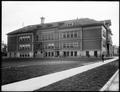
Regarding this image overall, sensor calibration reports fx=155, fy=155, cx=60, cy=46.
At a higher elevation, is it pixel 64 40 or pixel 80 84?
pixel 64 40

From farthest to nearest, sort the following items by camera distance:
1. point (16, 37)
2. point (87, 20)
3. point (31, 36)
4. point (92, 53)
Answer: point (16, 37) → point (31, 36) → point (87, 20) → point (92, 53)

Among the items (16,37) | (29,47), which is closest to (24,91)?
(29,47)

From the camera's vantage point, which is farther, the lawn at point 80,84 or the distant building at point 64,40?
the distant building at point 64,40

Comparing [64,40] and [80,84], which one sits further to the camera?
[64,40]

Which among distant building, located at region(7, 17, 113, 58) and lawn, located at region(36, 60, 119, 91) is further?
distant building, located at region(7, 17, 113, 58)

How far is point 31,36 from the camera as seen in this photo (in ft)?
178

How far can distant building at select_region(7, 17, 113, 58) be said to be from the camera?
141ft

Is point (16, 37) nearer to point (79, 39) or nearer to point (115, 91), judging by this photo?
point (79, 39)

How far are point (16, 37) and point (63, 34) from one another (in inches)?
798

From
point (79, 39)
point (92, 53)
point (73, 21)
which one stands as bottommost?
point (92, 53)

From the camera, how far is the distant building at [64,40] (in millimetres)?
43031

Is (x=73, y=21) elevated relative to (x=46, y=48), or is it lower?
elevated

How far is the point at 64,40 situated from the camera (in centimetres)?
4734

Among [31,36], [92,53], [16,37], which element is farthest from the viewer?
[16,37]
